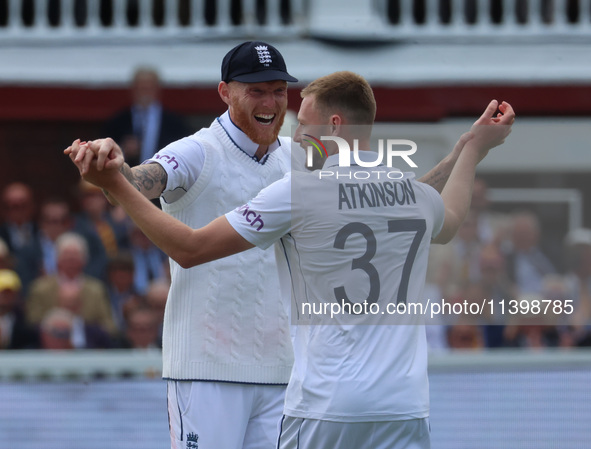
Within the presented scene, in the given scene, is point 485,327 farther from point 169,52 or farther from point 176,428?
point 169,52

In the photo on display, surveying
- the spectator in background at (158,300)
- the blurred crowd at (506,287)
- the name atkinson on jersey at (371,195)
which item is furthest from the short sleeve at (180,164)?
the blurred crowd at (506,287)

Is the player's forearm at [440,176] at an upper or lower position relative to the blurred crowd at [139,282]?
upper

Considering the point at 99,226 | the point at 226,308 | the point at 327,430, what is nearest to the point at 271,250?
the point at 226,308

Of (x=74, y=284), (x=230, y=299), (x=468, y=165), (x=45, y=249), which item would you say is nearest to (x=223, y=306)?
(x=230, y=299)

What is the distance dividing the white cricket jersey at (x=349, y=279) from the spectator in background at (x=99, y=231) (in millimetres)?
5327

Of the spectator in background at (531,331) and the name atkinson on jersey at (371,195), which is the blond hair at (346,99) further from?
the spectator in background at (531,331)

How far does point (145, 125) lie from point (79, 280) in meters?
1.75

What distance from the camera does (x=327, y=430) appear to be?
3945mm

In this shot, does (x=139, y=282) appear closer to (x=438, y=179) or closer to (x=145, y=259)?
(x=145, y=259)

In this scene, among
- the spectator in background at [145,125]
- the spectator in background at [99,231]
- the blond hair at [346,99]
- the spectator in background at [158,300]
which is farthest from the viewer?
the spectator in background at [145,125]

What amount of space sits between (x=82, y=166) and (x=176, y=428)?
134 cm

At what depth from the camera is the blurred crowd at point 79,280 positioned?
803 centimetres

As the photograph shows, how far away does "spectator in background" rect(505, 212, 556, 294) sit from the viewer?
9.52 metres

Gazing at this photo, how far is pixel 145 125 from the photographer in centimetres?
984
